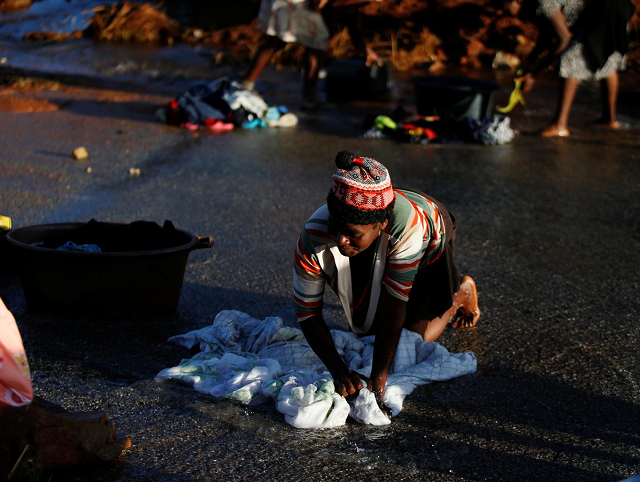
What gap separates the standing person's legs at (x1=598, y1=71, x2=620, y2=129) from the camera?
770cm

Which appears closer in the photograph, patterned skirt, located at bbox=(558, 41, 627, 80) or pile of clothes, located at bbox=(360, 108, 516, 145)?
patterned skirt, located at bbox=(558, 41, 627, 80)

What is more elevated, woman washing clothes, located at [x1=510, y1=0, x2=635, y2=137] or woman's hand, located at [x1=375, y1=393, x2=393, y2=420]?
woman washing clothes, located at [x1=510, y1=0, x2=635, y2=137]

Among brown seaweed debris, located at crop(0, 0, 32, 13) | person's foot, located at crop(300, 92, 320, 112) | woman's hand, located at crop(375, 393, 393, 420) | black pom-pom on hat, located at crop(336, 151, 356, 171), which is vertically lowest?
brown seaweed debris, located at crop(0, 0, 32, 13)

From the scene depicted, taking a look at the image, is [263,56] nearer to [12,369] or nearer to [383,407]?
[383,407]

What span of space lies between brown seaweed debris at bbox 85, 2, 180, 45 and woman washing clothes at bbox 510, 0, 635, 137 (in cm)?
837

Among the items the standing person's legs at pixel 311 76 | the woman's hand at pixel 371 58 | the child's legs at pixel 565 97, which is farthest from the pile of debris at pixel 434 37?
the child's legs at pixel 565 97

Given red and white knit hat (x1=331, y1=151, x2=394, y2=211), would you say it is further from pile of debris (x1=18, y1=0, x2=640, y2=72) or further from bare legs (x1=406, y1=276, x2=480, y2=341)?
pile of debris (x1=18, y1=0, x2=640, y2=72)

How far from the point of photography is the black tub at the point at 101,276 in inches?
128

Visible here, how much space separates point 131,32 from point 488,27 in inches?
267

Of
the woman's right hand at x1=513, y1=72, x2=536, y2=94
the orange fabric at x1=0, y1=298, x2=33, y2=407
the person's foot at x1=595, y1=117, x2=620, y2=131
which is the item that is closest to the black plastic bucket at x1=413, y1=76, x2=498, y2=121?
the woman's right hand at x1=513, y1=72, x2=536, y2=94

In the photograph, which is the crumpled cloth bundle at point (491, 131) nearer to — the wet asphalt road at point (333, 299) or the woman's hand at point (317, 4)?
the wet asphalt road at point (333, 299)

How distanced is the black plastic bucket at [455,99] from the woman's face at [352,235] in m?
5.30

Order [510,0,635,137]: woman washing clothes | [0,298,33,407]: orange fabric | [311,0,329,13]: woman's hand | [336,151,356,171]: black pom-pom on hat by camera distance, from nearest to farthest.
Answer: [0,298,33,407]: orange fabric < [336,151,356,171]: black pom-pom on hat < [510,0,635,137]: woman washing clothes < [311,0,329,13]: woman's hand

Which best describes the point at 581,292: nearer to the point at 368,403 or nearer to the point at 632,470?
the point at 632,470
